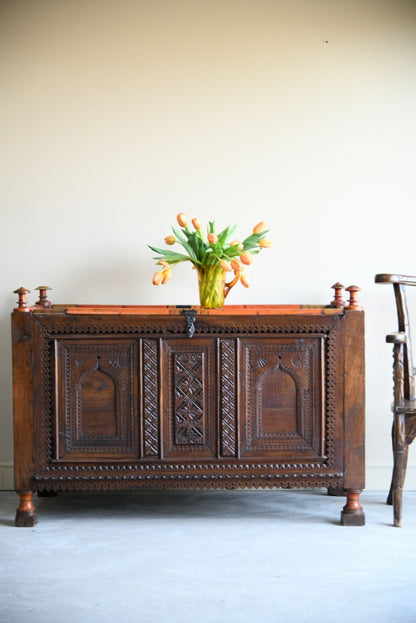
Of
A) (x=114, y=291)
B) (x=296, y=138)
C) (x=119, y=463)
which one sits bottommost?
(x=119, y=463)

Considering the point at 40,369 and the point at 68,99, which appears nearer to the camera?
the point at 40,369

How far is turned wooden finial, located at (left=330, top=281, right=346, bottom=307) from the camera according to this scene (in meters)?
2.92

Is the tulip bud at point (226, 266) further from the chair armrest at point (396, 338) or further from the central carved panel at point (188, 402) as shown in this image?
the chair armrest at point (396, 338)

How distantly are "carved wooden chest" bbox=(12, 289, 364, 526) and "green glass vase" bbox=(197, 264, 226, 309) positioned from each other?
17 cm

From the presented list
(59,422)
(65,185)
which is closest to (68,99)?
(65,185)

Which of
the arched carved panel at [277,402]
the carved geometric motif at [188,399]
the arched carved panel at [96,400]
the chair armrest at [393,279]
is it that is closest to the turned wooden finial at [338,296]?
the chair armrest at [393,279]

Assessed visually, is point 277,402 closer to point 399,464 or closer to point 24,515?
point 399,464

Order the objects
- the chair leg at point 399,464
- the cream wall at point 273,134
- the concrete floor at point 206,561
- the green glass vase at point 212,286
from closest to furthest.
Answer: the concrete floor at point 206,561
the chair leg at point 399,464
the green glass vase at point 212,286
the cream wall at point 273,134

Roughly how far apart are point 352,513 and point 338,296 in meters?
0.93

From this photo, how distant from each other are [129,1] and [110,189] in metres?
0.92

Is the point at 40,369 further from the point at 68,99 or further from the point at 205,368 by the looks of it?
the point at 68,99

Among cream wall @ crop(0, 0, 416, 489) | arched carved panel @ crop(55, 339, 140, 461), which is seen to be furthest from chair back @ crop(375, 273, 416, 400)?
arched carved panel @ crop(55, 339, 140, 461)

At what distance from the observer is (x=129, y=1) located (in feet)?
10.6

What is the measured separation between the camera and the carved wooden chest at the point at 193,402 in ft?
8.60
